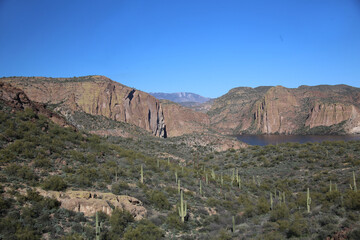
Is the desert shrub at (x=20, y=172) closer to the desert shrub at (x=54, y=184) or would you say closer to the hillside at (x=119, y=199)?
the hillside at (x=119, y=199)

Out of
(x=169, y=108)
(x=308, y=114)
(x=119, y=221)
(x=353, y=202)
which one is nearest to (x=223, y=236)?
(x=119, y=221)

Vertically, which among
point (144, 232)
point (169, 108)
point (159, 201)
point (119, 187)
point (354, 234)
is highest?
point (169, 108)

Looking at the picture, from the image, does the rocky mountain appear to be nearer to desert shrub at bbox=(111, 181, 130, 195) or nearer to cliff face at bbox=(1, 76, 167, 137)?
cliff face at bbox=(1, 76, 167, 137)

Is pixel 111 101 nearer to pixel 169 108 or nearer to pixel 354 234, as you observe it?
pixel 169 108

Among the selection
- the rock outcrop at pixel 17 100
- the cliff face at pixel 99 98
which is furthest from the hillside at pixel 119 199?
the cliff face at pixel 99 98

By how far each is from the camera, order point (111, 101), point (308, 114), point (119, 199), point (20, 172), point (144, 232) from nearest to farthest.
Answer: point (144, 232), point (20, 172), point (119, 199), point (111, 101), point (308, 114)

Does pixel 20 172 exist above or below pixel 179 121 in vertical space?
below

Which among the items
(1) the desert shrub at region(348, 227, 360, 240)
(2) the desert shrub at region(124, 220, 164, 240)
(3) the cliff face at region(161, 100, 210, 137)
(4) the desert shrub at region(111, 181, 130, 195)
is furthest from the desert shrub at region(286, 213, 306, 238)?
(3) the cliff face at region(161, 100, 210, 137)
